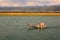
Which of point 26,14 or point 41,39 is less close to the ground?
point 41,39

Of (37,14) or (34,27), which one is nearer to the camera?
(34,27)

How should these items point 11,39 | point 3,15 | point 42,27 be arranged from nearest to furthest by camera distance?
1. point 11,39
2. point 42,27
3. point 3,15

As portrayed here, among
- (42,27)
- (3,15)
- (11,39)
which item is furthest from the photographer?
(3,15)

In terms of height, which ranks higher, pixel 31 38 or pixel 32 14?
pixel 31 38

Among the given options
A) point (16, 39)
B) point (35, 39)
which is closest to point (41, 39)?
point (35, 39)

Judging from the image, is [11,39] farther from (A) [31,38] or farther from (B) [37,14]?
(B) [37,14]

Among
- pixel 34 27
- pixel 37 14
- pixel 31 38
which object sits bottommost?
pixel 37 14

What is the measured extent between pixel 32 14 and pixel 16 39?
56358mm

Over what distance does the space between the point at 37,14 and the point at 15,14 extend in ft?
23.8

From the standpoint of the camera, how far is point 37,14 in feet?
263

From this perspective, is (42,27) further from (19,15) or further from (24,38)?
(19,15)

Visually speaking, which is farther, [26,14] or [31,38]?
[26,14]

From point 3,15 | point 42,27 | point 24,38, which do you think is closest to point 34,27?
point 42,27

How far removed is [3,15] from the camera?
75.8 m
